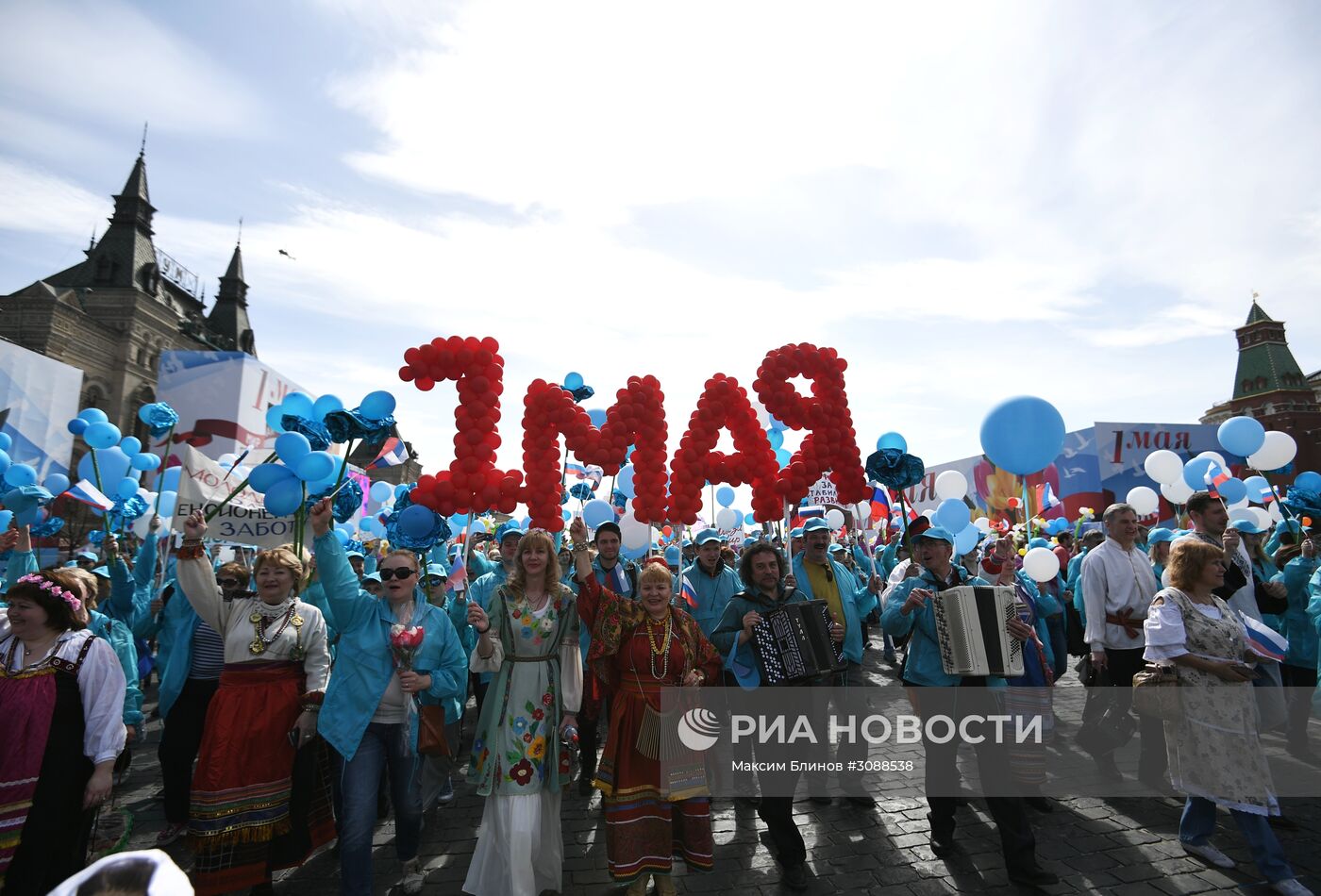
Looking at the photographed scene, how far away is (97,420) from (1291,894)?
42.2 ft

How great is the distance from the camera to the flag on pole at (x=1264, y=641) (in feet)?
14.0

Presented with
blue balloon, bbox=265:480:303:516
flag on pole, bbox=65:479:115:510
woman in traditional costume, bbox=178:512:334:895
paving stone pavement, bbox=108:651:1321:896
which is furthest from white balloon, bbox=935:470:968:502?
flag on pole, bbox=65:479:115:510

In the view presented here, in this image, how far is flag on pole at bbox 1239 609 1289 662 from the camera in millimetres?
4262

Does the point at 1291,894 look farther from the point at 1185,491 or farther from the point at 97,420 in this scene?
the point at 97,420

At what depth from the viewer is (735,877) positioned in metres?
4.23

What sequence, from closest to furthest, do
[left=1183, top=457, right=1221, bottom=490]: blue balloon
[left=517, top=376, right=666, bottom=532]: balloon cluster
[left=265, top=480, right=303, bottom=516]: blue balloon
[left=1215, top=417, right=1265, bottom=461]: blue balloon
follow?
[left=265, top=480, right=303, bottom=516]: blue balloon < [left=517, top=376, right=666, bottom=532]: balloon cluster < [left=1215, top=417, right=1265, bottom=461]: blue balloon < [left=1183, top=457, right=1221, bottom=490]: blue balloon

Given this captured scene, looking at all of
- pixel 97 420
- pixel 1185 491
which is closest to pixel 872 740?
pixel 1185 491

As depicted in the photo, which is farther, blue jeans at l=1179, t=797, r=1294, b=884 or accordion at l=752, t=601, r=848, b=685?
accordion at l=752, t=601, r=848, b=685

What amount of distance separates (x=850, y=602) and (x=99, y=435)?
32.3ft

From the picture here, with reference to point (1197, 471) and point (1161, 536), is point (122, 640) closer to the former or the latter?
point (1161, 536)

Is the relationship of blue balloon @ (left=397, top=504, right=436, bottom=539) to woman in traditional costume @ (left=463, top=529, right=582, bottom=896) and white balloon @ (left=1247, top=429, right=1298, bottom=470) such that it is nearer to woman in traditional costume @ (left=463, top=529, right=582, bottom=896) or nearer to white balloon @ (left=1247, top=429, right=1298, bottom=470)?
woman in traditional costume @ (left=463, top=529, right=582, bottom=896)

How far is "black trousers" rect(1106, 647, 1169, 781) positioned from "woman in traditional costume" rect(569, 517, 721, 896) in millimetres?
3817

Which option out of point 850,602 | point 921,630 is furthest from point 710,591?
point 921,630

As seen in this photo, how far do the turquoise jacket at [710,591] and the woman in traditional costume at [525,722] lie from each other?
203 cm
